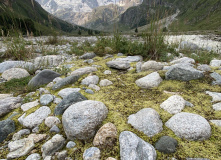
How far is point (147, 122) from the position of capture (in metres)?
1.83

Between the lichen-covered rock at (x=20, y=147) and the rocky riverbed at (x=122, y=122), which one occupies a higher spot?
the rocky riverbed at (x=122, y=122)

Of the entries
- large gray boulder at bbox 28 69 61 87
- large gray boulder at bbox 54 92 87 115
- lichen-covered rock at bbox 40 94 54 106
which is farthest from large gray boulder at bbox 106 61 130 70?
lichen-covered rock at bbox 40 94 54 106

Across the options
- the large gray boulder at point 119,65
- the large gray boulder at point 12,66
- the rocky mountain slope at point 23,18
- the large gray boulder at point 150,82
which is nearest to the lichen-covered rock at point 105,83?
the large gray boulder at point 150,82

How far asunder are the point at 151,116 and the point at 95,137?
81 centimetres

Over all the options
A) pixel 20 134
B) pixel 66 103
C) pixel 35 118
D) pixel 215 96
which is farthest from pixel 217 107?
pixel 20 134

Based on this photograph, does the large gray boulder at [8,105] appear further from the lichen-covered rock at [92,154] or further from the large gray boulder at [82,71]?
the lichen-covered rock at [92,154]

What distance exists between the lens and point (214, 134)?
1675mm

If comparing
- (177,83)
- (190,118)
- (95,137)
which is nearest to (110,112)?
(95,137)

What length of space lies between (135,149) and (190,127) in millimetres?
775

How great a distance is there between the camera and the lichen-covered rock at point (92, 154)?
1.47 m

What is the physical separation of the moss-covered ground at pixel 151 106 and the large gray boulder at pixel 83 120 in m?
0.09

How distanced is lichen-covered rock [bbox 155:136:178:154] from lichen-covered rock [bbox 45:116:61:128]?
1438 mm

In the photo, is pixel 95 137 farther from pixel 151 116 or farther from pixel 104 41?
pixel 104 41

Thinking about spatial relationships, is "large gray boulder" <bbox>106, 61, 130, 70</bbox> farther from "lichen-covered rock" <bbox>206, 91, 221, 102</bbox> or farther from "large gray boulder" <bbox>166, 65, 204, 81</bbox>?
"lichen-covered rock" <bbox>206, 91, 221, 102</bbox>
